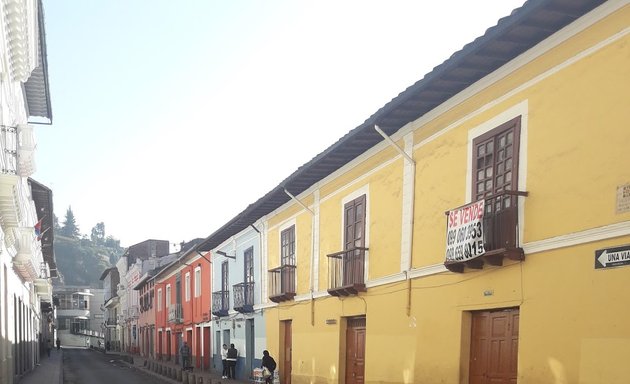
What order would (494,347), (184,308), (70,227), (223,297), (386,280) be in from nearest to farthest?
1. (494,347)
2. (386,280)
3. (223,297)
4. (184,308)
5. (70,227)

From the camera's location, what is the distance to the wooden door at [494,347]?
8.04 m

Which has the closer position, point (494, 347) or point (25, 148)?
point (494, 347)

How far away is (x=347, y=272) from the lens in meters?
12.8

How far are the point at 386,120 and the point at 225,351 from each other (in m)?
13.6

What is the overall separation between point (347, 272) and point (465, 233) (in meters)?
4.79

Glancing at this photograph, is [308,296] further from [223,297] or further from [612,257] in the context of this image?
[612,257]

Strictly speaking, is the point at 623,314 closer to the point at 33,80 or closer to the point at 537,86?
the point at 537,86

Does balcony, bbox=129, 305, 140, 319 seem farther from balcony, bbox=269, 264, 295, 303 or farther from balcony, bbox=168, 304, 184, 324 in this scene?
balcony, bbox=269, 264, 295, 303

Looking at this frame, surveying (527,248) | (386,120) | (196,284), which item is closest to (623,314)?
(527,248)

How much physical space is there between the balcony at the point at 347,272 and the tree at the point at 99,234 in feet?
482

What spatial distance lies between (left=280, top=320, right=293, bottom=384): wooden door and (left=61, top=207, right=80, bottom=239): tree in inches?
5327

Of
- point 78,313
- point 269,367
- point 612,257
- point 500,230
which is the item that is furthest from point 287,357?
point 78,313

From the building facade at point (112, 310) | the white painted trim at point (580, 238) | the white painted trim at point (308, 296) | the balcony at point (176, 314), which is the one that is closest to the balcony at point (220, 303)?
the white painted trim at point (308, 296)

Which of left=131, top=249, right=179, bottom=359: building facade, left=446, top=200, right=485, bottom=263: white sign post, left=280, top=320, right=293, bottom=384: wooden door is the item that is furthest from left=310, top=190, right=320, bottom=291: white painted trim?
left=131, top=249, right=179, bottom=359: building facade
